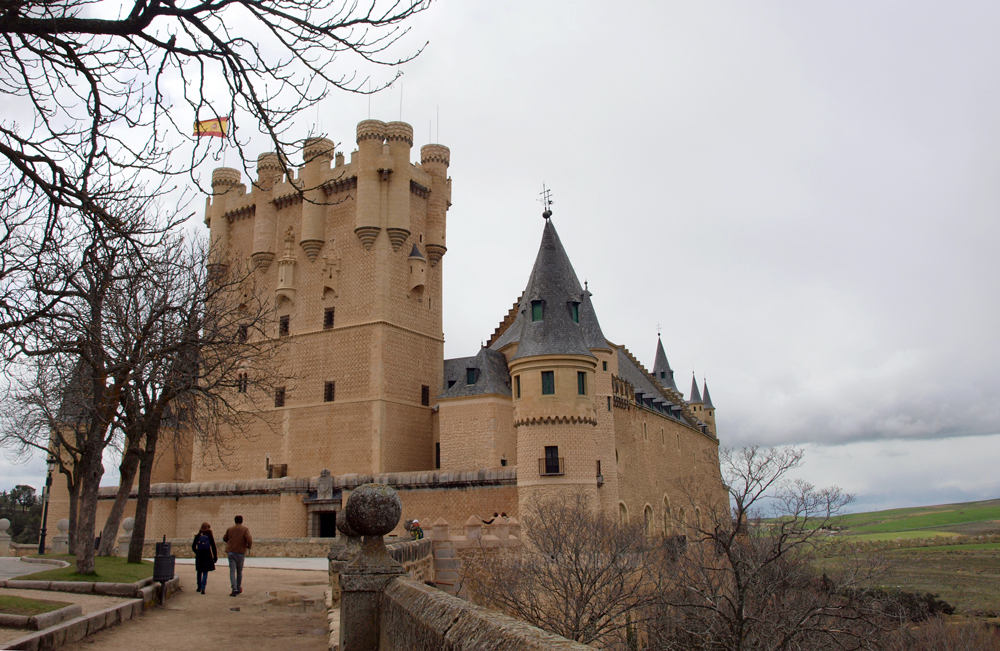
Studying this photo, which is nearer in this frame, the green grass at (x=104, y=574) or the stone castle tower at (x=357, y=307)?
the green grass at (x=104, y=574)

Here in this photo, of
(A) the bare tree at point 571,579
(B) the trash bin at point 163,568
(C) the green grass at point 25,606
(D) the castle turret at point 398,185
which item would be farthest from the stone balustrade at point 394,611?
(D) the castle turret at point 398,185

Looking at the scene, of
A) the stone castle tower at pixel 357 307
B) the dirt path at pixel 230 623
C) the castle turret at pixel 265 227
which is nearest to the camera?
the dirt path at pixel 230 623

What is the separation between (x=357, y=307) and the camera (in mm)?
31328

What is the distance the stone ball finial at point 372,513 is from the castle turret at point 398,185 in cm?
2630

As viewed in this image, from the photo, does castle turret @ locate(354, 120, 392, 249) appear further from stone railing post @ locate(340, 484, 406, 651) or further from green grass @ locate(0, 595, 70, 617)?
stone railing post @ locate(340, 484, 406, 651)

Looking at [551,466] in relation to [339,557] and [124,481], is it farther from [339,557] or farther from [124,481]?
[339,557]

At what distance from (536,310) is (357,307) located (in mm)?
9633

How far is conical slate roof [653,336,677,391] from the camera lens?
179 ft

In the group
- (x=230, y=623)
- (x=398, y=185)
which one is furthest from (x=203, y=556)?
(x=398, y=185)

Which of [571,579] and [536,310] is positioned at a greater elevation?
[536,310]

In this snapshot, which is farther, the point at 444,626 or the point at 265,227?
the point at 265,227

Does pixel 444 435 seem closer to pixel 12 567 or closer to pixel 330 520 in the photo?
pixel 330 520

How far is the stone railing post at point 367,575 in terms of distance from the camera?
17.2 ft

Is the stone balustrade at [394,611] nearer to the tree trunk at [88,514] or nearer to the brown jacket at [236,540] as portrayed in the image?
the brown jacket at [236,540]
